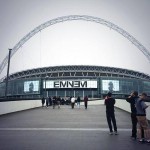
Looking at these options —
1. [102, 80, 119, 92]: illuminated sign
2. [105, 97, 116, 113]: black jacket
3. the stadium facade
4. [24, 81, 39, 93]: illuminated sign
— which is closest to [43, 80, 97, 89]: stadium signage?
the stadium facade

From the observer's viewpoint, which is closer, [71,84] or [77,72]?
[71,84]

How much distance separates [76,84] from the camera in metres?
79.7

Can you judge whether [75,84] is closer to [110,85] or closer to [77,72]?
[77,72]

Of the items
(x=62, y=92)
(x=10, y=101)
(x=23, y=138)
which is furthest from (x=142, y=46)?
(x=23, y=138)

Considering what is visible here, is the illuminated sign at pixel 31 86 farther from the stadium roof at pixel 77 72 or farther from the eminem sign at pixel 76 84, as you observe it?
the eminem sign at pixel 76 84

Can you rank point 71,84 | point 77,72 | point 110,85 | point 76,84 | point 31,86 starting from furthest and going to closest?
1. point 77,72
2. point 31,86
3. point 110,85
4. point 71,84
5. point 76,84

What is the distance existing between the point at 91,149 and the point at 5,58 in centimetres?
6282

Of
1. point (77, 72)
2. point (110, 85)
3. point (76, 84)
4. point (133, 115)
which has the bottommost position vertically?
point (133, 115)

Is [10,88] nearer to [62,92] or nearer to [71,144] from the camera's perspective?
[62,92]

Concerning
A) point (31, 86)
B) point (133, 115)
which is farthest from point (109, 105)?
point (31, 86)

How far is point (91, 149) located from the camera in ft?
21.9

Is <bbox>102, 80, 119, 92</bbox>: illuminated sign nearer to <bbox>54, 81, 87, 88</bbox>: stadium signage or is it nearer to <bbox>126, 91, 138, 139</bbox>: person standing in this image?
<bbox>54, 81, 87, 88</bbox>: stadium signage

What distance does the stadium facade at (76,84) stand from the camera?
79812 mm

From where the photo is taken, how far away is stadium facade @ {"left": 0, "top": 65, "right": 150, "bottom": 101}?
79812 millimetres
